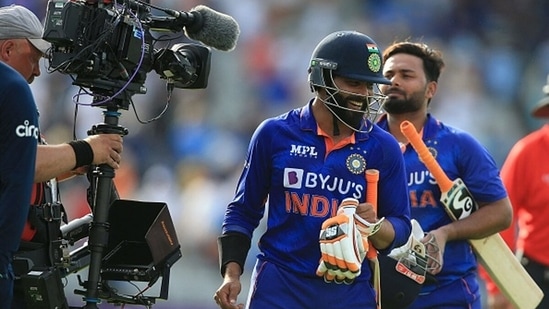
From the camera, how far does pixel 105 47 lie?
17.6 ft

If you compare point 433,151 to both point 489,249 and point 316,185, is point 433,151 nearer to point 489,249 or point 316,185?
point 489,249

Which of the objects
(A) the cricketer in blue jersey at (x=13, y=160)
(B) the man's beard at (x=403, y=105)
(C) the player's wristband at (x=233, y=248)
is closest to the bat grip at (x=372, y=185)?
(C) the player's wristband at (x=233, y=248)

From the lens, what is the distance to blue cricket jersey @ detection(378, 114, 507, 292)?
6793mm

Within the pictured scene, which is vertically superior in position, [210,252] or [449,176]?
[449,176]

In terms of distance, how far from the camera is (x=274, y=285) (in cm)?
552

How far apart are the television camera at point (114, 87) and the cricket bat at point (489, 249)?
4.81 feet

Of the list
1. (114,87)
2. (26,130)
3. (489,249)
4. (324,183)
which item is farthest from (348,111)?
(489,249)

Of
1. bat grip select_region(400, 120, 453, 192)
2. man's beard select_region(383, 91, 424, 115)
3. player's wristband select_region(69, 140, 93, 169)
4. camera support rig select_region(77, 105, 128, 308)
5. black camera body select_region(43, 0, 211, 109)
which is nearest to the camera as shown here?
player's wristband select_region(69, 140, 93, 169)

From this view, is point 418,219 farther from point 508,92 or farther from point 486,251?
point 508,92

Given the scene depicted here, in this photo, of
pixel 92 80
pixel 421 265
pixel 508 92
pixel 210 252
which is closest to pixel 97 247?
A: pixel 92 80

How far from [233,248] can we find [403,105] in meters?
1.80

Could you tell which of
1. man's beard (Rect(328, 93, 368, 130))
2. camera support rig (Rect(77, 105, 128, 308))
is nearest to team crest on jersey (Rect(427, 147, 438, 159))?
man's beard (Rect(328, 93, 368, 130))

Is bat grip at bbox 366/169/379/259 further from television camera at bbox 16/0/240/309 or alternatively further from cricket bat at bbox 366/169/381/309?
television camera at bbox 16/0/240/309

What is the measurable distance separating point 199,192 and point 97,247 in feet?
21.3
